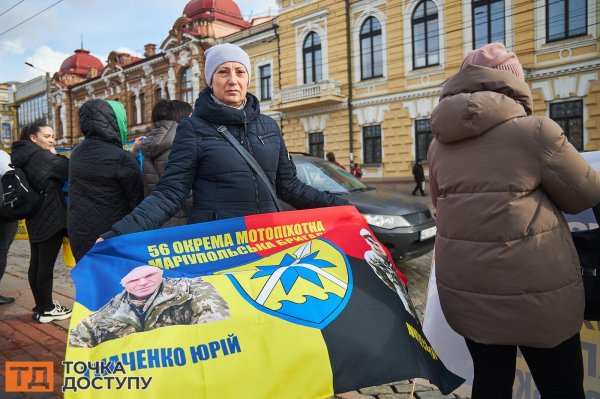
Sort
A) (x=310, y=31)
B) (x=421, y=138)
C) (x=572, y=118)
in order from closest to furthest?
1. (x=572, y=118)
2. (x=421, y=138)
3. (x=310, y=31)

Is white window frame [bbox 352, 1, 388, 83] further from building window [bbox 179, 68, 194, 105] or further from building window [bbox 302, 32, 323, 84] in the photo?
building window [bbox 179, 68, 194, 105]

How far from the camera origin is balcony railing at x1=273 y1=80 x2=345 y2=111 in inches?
883

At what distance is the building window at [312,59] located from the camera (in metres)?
23.7

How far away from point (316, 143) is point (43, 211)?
67.0 feet

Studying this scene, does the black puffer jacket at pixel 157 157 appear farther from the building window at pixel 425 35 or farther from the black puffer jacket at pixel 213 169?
the building window at pixel 425 35

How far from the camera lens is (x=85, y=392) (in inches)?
61.9

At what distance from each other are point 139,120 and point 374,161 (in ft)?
68.8

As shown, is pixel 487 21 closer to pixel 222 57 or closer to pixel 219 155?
pixel 222 57

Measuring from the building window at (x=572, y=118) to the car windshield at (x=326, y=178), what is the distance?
13.2 meters

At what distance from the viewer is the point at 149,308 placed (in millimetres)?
1795

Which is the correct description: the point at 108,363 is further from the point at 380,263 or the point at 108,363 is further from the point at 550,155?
the point at 550,155

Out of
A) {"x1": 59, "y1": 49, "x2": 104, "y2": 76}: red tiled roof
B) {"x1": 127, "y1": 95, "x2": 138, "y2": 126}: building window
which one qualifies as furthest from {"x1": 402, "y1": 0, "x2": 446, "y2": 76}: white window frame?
{"x1": 59, "y1": 49, "x2": 104, "y2": 76}: red tiled roof

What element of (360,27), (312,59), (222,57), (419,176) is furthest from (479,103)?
(312,59)

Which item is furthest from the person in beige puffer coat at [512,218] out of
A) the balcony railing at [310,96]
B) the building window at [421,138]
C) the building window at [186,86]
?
the building window at [186,86]
